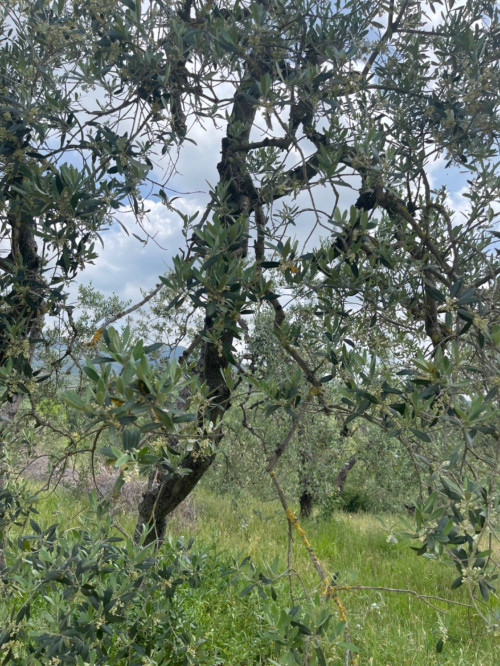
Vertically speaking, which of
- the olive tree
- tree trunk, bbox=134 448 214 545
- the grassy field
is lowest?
the grassy field

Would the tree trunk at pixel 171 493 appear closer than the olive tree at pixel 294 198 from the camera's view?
No

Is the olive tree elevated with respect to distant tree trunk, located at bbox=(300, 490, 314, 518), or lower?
elevated

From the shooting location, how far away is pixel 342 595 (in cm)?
603

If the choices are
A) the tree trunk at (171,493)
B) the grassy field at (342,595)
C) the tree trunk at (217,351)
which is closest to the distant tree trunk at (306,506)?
the grassy field at (342,595)

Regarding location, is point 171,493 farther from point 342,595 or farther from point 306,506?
point 306,506

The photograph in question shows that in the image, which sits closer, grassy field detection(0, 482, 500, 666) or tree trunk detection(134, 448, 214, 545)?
tree trunk detection(134, 448, 214, 545)

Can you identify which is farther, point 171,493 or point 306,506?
point 306,506

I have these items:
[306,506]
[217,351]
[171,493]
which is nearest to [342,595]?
[171,493]

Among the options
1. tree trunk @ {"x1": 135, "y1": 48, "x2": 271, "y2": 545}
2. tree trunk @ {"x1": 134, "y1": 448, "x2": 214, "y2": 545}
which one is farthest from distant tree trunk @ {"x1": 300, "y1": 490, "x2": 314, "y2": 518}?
tree trunk @ {"x1": 134, "y1": 448, "x2": 214, "y2": 545}

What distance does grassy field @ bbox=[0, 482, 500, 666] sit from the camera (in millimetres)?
4125

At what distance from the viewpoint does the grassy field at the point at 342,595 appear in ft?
13.5

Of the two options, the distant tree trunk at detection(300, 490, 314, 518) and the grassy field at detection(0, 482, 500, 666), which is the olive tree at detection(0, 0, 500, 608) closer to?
the grassy field at detection(0, 482, 500, 666)

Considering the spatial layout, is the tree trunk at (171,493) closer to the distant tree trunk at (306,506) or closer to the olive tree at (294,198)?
the olive tree at (294,198)

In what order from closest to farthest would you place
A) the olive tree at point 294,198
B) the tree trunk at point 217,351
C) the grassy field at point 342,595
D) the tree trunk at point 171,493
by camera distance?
the olive tree at point 294,198 → the tree trunk at point 217,351 → the tree trunk at point 171,493 → the grassy field at point 342,595
